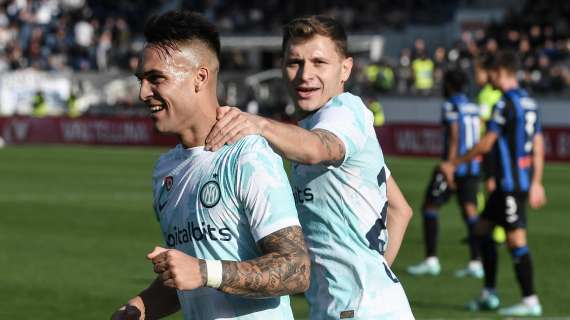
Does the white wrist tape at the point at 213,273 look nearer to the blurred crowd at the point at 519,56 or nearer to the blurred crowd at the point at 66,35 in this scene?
the blurred crowd at the point at 519,56

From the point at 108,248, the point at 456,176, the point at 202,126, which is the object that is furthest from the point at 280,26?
the point at 202,126

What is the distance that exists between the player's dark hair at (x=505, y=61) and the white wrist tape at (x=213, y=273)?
768 cm

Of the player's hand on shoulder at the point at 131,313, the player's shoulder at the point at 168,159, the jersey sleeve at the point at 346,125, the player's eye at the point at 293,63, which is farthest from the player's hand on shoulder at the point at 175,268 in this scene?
the player's eye at the point at 293,63

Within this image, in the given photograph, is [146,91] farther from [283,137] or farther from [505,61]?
[505,61]

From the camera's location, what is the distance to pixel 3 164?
29375 millimetres

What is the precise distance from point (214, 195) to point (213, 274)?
1.23 feet

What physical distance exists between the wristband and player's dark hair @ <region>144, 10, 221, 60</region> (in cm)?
80

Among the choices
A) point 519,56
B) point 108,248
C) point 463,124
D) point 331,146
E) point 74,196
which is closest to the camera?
point 331,146

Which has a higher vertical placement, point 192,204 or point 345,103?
point 345,103

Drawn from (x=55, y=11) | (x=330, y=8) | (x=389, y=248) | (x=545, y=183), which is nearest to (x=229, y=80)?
(x=330, y=8)

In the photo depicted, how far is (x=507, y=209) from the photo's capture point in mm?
11102

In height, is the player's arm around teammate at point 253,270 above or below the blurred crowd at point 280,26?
above

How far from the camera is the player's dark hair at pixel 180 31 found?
4.27 m

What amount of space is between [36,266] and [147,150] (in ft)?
73.9
